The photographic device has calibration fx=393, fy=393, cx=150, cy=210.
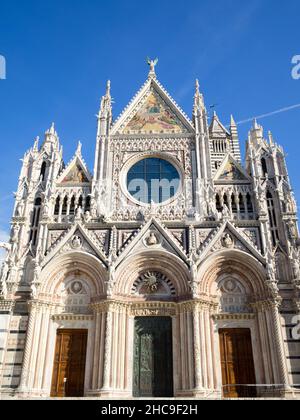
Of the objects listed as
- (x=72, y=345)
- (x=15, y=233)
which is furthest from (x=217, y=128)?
(x=72, y=345)

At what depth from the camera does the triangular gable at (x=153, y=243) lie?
19.0m

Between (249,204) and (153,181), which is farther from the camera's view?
(153,181)

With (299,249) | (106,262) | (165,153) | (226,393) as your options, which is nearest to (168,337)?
(226,393)

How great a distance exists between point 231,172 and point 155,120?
5740mm

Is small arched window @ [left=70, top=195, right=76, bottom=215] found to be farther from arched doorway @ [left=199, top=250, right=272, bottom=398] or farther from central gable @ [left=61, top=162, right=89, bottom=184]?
arched doorway @ [left=199, top=250, right=272, bottom=398]

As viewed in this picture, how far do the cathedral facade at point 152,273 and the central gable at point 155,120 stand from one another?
0.96 ft

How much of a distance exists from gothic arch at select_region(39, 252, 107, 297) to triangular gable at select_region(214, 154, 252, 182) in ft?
26.6

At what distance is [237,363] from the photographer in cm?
1739

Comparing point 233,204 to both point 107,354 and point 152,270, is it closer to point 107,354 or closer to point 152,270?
point 152,270

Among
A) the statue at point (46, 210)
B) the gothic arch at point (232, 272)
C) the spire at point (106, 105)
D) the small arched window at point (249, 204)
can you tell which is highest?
the spire at point (106, 105)

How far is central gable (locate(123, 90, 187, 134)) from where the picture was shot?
23577 mm

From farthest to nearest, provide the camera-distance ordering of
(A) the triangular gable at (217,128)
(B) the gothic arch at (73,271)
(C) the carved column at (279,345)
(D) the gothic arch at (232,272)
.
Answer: (A) the triangular gable at (217,128), (B) the gothic arch at (73,271), (D) the gothic arch at (232,272), (C) the carved column at (279,345)

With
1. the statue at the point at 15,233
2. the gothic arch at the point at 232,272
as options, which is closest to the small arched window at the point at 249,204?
the gothic arch at the point at 232,272

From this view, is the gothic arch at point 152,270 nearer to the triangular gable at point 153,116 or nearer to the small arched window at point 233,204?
the small arched window at point 233,204
